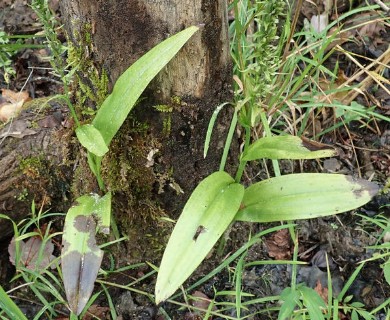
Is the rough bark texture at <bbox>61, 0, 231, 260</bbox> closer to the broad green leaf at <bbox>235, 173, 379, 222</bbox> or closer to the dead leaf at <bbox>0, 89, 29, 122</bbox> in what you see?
the broad green leaf at <bbox>235, 173, 379, 222</bbox>

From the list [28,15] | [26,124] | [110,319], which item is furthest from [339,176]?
[28,15]

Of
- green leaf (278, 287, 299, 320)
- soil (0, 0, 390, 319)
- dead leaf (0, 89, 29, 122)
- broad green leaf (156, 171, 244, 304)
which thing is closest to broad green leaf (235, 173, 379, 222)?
broad green leaf (156, 171, 244, 304)

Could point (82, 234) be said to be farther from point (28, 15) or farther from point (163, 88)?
point (28, 15)

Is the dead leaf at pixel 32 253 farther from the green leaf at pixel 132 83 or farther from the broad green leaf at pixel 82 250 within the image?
the green leaf at pixel 132 83

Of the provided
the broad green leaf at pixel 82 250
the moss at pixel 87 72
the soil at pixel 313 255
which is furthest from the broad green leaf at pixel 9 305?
the moss at pixel 87 72

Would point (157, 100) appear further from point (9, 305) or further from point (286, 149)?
point (9, 305)

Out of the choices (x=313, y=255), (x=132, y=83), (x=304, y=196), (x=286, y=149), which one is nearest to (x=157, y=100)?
(x=132, y=83)
